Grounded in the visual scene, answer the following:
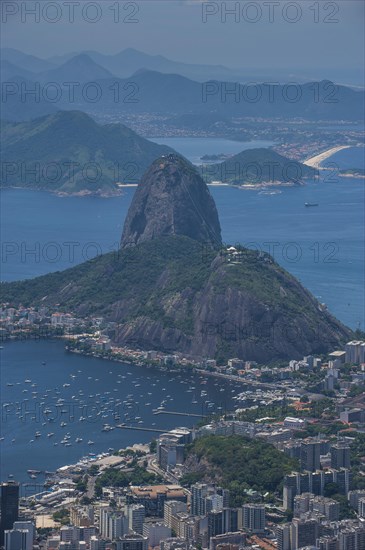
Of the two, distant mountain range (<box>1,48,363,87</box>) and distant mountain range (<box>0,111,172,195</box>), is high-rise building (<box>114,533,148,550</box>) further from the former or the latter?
distant mountain range (<box>1,48,363,87</box>)

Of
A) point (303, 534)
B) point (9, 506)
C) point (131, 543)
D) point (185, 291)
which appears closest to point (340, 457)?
point (303, 534)

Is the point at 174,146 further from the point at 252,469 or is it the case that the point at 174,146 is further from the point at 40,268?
the point at 252,469

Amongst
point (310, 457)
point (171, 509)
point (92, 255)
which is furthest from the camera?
point (92, 255)

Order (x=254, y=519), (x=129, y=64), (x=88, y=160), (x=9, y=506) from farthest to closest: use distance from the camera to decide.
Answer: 1. (x=129, y=64)
2. (x=88, y=160)
3. (x=254, y=519)
4. (x=9, y=506)

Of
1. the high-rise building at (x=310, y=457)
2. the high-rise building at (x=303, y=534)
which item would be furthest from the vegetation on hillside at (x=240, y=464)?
the high-rise building at (x=303, y=534)

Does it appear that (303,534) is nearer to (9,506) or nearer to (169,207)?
(9,506)

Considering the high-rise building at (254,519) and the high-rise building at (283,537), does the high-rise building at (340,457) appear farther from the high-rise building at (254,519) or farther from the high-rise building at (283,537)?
the high-rise building at (283,537)

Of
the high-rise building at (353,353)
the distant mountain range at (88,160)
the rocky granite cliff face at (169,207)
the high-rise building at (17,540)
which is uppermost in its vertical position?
the distant mountain range at (88,160)
